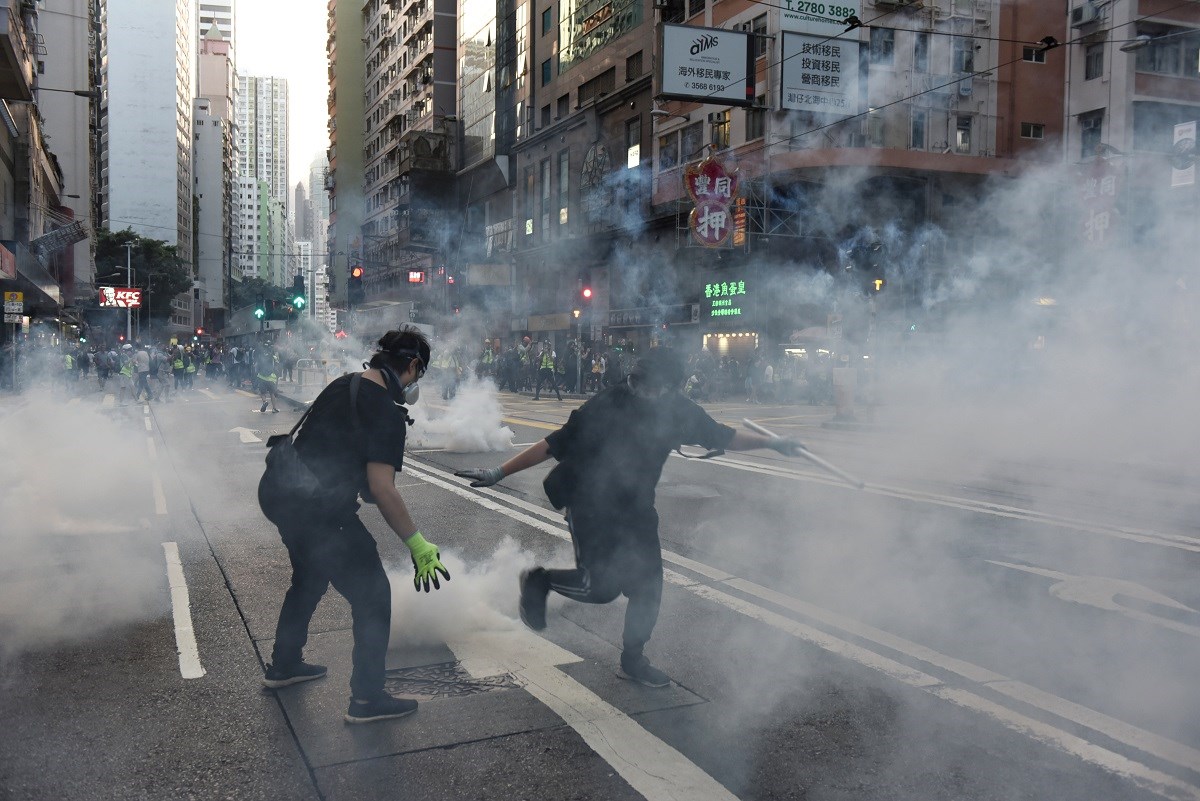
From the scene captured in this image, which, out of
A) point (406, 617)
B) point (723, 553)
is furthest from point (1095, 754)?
point (723, 553)

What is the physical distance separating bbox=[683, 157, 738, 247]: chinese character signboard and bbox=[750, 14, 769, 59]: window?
3.03 metres

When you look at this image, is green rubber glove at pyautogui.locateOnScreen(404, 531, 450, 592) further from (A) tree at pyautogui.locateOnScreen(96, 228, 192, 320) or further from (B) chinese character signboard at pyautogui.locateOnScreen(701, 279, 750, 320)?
(A) tree at pyautogui.locateOnScreen(96, 228, 192, 320)

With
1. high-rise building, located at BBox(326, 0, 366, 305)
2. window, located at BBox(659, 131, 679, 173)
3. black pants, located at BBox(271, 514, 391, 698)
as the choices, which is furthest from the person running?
high-rise building, located at BBox(326, 0, 366, 305)

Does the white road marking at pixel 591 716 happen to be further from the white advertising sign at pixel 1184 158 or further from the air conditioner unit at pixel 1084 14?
the air conditioner unit at pixel 1084 14

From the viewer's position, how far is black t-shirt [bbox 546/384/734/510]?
4055 millimetres

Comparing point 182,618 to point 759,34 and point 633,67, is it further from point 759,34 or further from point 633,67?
point 633,67

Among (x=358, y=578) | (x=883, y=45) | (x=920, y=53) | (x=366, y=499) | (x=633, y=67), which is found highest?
(x=633, y=67)

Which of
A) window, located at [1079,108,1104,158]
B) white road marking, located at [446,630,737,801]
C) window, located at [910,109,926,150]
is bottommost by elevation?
white road marking, located at [446,630,737,801]

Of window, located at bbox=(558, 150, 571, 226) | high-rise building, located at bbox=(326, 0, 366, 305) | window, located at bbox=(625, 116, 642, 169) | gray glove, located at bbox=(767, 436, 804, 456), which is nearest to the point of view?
gray glove, located at bbox=(767, 436, 804, 456)

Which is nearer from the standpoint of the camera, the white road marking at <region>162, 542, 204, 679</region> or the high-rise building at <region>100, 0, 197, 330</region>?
the white road marking at <region>162, 542, 204, 679</region>

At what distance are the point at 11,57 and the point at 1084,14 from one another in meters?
21.9

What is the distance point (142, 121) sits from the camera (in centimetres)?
11312

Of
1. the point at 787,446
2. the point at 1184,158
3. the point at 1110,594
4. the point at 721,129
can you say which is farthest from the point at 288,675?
the point at 721,129

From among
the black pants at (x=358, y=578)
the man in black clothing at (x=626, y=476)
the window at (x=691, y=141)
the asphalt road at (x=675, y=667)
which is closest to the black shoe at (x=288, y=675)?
the asphalt road at (x=675, y=667)
